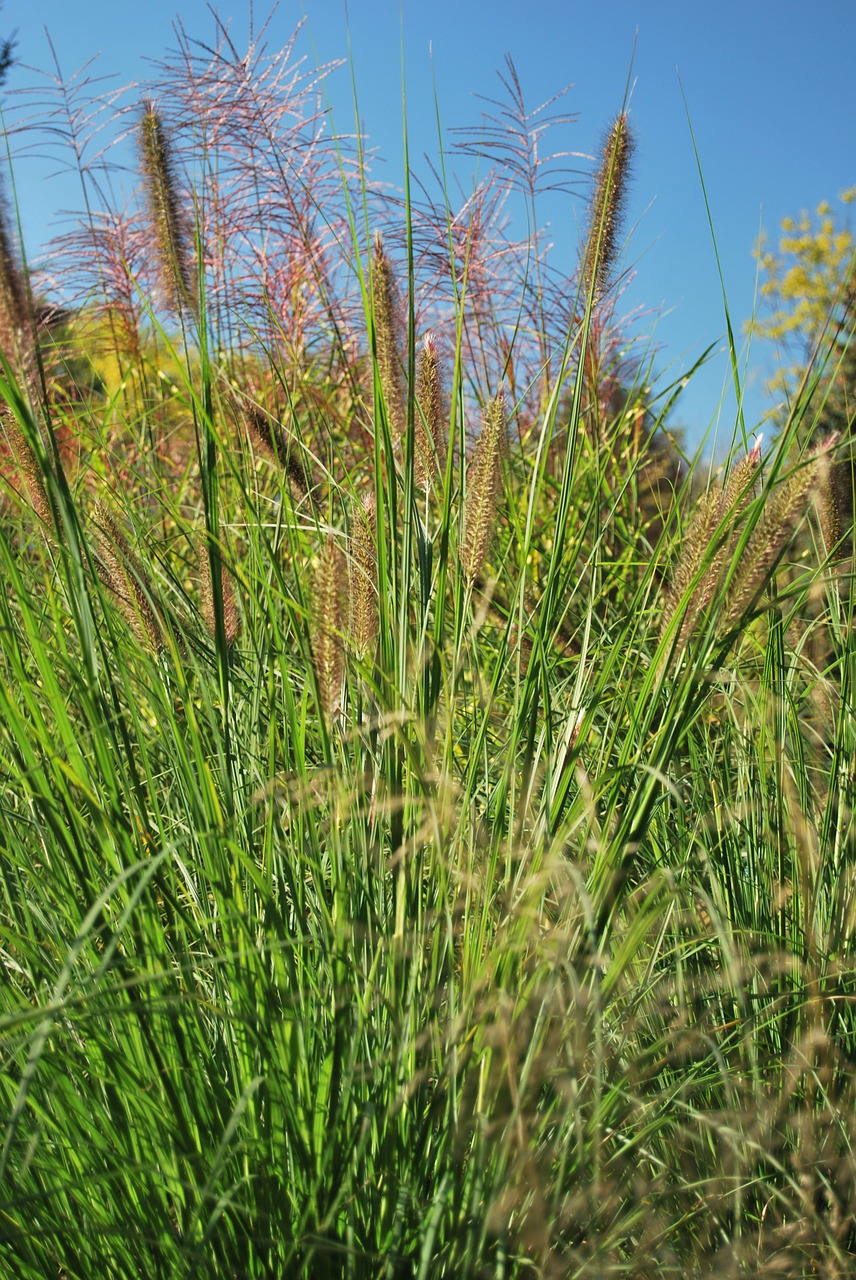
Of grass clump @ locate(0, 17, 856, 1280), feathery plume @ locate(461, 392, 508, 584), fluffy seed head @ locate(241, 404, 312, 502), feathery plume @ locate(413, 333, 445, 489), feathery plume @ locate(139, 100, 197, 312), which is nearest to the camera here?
grass clump @ locate(0, 17, 856, 1280)

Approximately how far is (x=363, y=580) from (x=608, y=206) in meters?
0.89

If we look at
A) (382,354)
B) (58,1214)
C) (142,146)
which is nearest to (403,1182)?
(58,1214)

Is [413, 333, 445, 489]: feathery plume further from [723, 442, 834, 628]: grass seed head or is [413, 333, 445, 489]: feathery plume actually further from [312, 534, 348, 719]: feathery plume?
[723, 442, 834, 628]: grass seed head

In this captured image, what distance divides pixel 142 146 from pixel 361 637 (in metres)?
1.61

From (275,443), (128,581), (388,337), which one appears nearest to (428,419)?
(388,337)

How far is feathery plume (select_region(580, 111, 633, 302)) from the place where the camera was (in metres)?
1.78

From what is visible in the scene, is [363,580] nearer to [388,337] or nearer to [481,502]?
[481,502]

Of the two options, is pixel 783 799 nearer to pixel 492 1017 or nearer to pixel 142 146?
pixel 492 1017

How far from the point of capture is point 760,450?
1596 millimetres

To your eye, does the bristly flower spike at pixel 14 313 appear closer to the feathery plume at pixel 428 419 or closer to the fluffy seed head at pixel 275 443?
the fluffy seed head at pixel 275 443

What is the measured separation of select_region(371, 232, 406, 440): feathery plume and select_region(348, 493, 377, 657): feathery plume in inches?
11.5

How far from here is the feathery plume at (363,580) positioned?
5.04ft

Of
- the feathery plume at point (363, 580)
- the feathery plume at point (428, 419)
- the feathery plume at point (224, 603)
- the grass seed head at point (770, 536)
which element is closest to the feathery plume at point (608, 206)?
the feathery plume at point (428, 419)

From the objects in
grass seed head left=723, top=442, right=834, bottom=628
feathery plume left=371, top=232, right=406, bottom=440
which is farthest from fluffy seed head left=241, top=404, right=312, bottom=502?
grass seed head left=723, top=442, right=834, bottom=628
